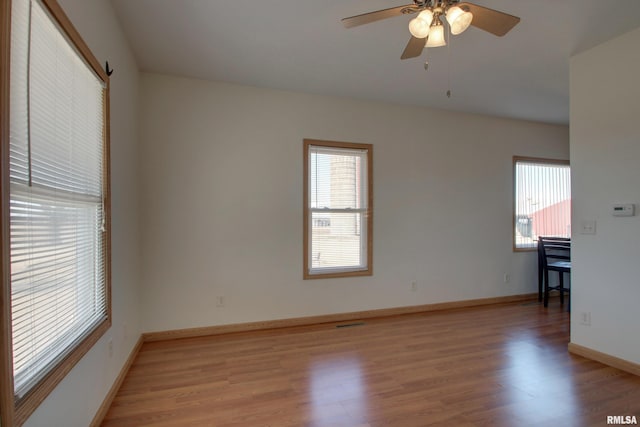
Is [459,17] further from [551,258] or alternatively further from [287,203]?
[551,258]

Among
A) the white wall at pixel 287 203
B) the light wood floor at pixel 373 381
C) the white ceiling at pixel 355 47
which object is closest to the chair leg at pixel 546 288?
the white wall at pixel 287 203

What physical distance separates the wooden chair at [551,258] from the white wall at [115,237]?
4.94 meters

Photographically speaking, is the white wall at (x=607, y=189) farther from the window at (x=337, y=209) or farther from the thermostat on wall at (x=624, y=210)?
the window at (x=337, y=209)

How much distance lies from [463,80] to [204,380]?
3.70 m

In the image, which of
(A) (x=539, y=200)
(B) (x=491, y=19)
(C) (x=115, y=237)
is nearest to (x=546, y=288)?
(A) (x=539, y=200)

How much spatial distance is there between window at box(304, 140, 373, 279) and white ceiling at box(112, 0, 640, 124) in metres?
0.72

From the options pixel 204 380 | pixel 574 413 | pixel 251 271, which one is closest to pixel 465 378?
pixel 574 413

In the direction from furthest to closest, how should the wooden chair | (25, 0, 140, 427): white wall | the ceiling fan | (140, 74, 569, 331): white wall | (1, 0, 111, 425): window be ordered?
1. the wooden chair
2. (140, 74, 569, 331): white wall
3. the ceiling fan
4. (25, 0, 140, 427): white wall
5. (1, 0, 111, 425): window

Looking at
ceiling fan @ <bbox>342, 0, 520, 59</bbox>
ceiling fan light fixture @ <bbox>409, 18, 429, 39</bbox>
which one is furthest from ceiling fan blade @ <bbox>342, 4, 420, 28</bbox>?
ceiling fan light fixture @ <bbox>409, 18, 429, 39</bbox>

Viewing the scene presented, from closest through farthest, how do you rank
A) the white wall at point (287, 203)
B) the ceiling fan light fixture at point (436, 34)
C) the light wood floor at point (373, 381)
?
the ceiling fan light fixture at point (436, 34), the light wood floor at point (373, 381), the white wall at point (287, 203)

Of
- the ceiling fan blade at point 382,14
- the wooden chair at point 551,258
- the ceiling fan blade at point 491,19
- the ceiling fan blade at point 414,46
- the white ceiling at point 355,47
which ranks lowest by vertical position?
the wooden chair at point 551,258

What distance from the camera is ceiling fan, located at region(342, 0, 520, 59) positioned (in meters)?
1.67

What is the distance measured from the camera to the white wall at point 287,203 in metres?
3.29

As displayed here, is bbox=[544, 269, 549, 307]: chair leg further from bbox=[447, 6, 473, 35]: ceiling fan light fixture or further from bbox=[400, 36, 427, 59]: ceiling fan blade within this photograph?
bbox=[447, 6, 473, 35]: ceiling fan light fixture
